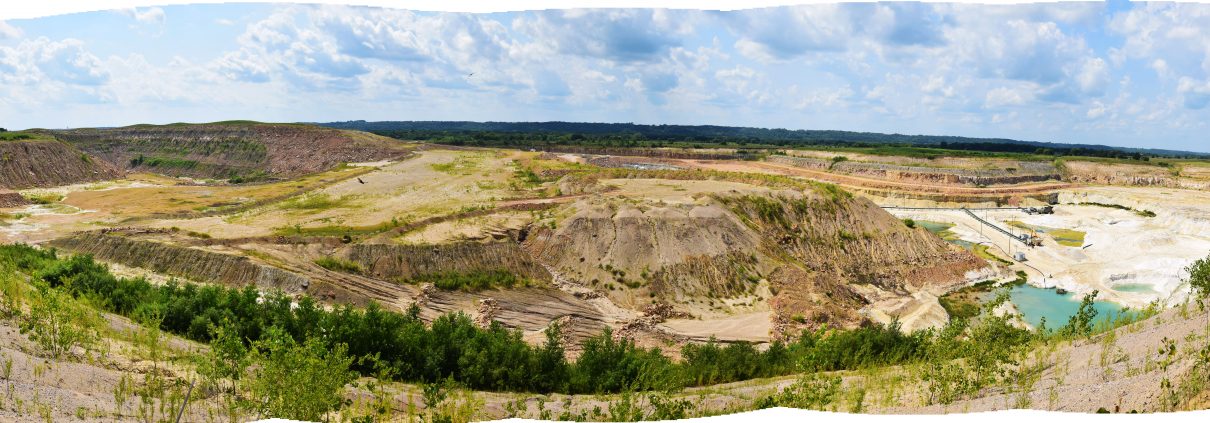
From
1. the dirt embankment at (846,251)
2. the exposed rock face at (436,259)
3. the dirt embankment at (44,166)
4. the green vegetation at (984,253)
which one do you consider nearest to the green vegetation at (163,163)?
the dirt embankment at (44,166)

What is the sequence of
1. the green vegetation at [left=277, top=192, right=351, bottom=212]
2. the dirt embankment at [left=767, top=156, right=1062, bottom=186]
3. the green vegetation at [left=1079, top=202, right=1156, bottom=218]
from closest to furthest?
the green vegetation at [left=277, top=192, right=351, bottom=212] < the green vegetation at [left=1079, top=202, right=1156, bottom=218] < the dirt embankment at [left=767, top=156, right=1062, bottom=186]

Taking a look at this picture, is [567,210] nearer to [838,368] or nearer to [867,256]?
[867,256]

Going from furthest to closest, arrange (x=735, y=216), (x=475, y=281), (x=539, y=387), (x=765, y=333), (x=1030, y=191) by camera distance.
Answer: (x=1030, y=191) → (x=735, y=216) → (x=475, y=281) → (x=765, y=333) → (x=539, y=387)

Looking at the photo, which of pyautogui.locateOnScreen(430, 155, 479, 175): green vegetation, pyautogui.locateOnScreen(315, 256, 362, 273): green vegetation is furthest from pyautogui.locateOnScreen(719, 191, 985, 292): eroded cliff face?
pyautogui.locateOnScreen(430, 155, 479, 175): green vegetation

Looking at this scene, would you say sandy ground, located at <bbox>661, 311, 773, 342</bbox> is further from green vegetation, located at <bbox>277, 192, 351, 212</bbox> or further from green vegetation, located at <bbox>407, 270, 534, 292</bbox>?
green vegetation, located at <bbox>277, 192, 351, 212</bbox>

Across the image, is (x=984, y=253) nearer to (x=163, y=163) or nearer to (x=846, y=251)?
(x=846, y=251)

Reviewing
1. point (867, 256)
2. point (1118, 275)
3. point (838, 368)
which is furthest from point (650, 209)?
point (1118, 275)
